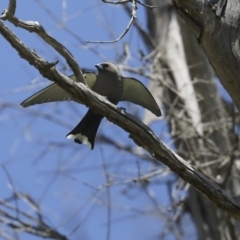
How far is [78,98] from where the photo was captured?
315cm

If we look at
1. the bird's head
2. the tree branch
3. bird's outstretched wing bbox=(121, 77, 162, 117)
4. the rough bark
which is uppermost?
the tree branch

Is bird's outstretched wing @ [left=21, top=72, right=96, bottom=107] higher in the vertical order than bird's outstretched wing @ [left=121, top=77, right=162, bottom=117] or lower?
higher

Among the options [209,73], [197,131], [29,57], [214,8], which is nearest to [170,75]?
[209,73]

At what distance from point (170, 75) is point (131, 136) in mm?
3137

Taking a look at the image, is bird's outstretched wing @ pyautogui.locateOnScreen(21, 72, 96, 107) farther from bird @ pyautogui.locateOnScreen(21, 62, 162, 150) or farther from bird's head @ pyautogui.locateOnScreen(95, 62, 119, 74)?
bird's head @ pyautogui.locateOnScreen(95, 62, 119, 74)

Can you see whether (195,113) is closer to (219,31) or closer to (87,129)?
(87,129)

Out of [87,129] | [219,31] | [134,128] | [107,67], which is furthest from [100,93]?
[219,31]

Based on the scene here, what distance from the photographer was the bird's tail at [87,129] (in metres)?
4.01

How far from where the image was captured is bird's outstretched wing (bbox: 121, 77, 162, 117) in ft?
14.0

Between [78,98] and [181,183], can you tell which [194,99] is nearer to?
[181,183]

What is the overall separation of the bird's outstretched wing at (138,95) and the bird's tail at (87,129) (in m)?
0.39

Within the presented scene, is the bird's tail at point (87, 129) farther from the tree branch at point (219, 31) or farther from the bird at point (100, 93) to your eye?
the tree branch at point (219, 31)

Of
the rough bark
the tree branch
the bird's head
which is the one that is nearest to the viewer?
the tree branch

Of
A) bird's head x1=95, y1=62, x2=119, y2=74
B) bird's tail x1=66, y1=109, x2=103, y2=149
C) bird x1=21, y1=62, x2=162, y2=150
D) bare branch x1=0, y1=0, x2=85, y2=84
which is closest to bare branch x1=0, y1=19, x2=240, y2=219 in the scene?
bare branch x1=0, y1=0, x2=85, y2=84
